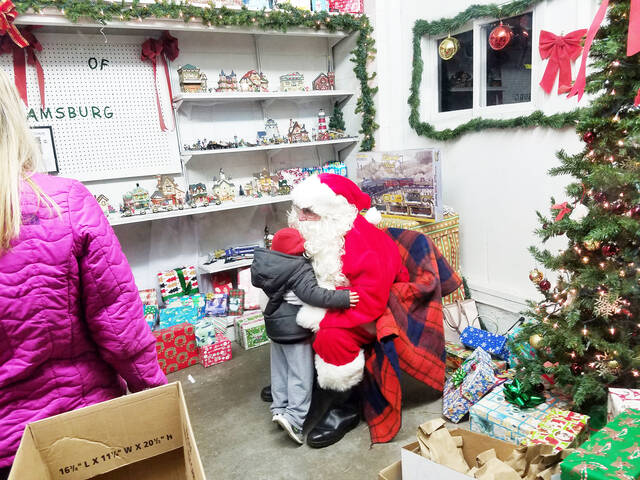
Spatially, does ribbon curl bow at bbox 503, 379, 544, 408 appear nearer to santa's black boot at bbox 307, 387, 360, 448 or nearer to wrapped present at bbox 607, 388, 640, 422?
wrapped present at bbox 607, 388, 640, 422

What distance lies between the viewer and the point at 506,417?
6.43ft

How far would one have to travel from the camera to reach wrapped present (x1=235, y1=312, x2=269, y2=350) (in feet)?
11.0

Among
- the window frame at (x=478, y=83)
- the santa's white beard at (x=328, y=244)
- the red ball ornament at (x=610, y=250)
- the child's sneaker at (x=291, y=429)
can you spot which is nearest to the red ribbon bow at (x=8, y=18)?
the santa's white beard at (x=328, y=244)

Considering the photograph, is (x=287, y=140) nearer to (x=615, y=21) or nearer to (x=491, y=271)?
(x=491, y=271)

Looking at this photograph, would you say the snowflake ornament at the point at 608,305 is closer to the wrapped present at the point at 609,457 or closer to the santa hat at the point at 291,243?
the wrapped present at the point at 609,457

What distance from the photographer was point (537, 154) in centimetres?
289

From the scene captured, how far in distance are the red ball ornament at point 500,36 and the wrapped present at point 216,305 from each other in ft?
9.03

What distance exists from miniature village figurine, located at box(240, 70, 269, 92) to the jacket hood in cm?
196

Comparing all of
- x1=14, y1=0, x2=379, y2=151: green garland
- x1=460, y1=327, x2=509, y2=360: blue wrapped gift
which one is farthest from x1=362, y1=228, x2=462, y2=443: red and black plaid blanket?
x1=14, y1=0, x2=379, y2=151: green garland

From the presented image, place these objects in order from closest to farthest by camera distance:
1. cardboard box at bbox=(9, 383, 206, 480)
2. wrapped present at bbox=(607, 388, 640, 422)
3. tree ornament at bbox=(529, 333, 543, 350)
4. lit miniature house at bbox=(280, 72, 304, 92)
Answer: cardboard box at bbox=(9, 383, 206, 480) < wrapped present at bbox=(607, 388, 640, 422) < tree ornament at bbox=(529, 333, 543, 350) < lit miniature house at bbox=(280, 72, 304, 92)

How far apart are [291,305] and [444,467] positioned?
1.20m

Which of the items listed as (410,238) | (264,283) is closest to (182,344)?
(264,283)

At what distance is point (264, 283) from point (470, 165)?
6.51 feet

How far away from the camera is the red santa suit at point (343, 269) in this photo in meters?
2.18
